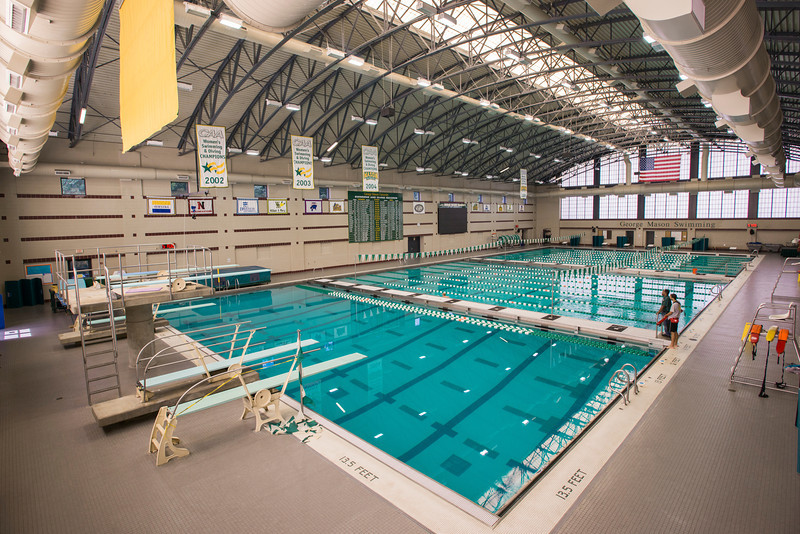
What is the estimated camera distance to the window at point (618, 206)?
3922cm

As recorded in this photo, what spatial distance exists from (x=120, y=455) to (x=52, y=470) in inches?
27.7

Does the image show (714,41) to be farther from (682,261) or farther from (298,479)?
(682,261)

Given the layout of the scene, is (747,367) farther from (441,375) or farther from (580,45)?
(580,45)

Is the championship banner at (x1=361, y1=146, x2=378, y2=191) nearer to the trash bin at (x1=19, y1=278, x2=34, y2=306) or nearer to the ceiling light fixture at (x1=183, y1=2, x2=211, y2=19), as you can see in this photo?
the ceiling light fixture at (x1=183, y1=2, x2=211, y2=19)

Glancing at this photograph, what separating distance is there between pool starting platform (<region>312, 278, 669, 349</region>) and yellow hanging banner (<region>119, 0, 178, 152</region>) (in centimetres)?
1101

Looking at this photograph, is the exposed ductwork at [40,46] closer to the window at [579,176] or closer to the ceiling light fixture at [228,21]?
the ceiling light fixture at [228,21]

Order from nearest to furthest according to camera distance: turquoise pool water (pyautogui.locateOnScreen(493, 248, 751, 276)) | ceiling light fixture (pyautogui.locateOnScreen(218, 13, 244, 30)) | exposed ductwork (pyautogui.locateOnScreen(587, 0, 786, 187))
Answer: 1. exposed ductwork (pyautogui.locateOnScreen(587, 0, 786, 187))
2. ceiling light fixture (pyautogui.locateOnScreen(218, 13, 244, 30))
3. turquoise pool water (pyautogui.locateOnScreen(493, 248, 751, 276))

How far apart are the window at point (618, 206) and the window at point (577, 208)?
1068 mm

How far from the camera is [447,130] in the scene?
2466 cm

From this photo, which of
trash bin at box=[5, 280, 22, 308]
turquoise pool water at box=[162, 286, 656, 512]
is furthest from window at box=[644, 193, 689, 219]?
trash bin at box=[5, 280, 22, 308]

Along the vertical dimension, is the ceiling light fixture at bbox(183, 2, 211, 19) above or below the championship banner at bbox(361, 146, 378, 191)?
above

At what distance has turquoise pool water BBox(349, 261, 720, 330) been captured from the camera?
14.2 metres

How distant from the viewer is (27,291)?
1608 cm

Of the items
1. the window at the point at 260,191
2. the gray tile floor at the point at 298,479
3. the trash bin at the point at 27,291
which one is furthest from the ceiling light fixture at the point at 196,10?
the window at the point at 260,191
